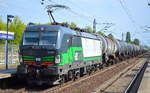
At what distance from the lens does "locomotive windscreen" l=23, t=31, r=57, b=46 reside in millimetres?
13305

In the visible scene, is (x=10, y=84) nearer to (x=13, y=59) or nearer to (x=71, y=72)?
(x=71, y=72)

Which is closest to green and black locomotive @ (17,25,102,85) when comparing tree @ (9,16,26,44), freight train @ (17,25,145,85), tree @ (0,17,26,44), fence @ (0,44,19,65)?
freight train @ (17,25,145,85)

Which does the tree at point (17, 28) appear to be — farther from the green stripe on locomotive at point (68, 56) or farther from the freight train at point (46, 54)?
the freight train at point (46, 54)

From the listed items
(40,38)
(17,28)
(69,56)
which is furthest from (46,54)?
(17,28)

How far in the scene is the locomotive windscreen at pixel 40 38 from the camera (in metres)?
13.3

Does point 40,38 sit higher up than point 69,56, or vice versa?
point 40,38

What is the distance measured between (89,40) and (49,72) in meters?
6.83

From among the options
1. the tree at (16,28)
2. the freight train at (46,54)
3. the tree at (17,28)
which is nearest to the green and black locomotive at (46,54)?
the freight train at (46,54)

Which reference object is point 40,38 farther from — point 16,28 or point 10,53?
point 16,28

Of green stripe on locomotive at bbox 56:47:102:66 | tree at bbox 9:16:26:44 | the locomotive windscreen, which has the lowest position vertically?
green stripe on locomotive at bbox 56:47:102:66

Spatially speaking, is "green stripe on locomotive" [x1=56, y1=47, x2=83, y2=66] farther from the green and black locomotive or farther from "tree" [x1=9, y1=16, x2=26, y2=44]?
"tree" [x1=9, y1=16, x2=26, y2=44]

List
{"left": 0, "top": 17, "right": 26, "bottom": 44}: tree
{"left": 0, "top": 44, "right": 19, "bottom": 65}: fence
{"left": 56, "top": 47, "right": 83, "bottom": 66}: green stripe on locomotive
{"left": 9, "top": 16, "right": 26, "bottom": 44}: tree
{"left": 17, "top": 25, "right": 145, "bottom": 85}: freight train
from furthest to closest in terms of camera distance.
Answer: {"left": 9, "top": 16, "right": 26, "bottom": 44}: tree → {"left": 0, "top": 17, "right": 26, "bottom": 44}: tree → {"left": 0, "top": 44, "right": 19, "bottom": 65}: fence → {"left": 56, "top": 47, "right": 83, "bottom": 66}: green stripe on locomotive → {"left": 17, "top": 25, "right": 145, "bottom": 85}: freight train

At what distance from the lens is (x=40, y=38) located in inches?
531

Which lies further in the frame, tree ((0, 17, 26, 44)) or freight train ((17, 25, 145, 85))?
tree ((0, 17, 26, 44))
